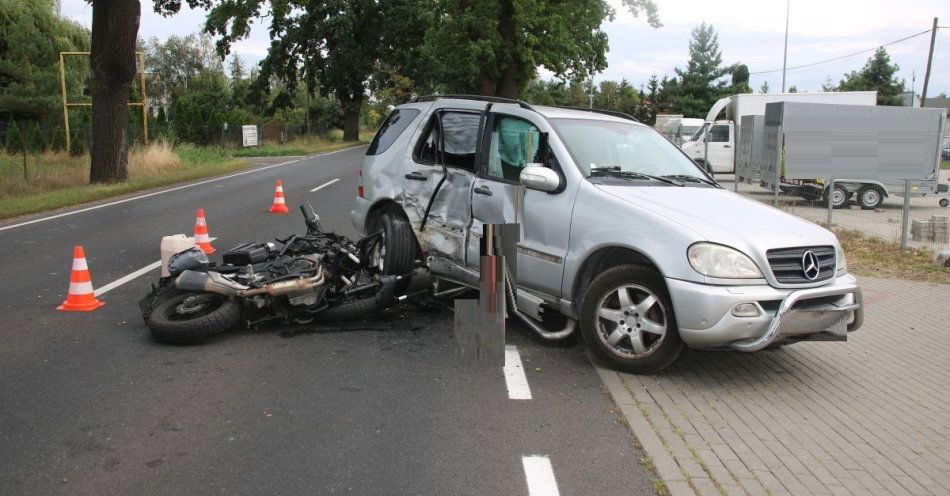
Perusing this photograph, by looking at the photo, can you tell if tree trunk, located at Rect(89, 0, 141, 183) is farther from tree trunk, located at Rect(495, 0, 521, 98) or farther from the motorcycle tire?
tree trunk, located at Rect(495, 0, 521, 98)

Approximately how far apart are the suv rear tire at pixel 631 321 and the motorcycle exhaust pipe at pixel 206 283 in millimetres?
2742

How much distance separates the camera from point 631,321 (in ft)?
17.5

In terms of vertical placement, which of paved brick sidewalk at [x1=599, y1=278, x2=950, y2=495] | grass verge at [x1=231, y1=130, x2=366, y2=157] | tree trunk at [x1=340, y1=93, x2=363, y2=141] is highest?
tree trunk at [x1=340, y1=93, x2=363, y2=141]

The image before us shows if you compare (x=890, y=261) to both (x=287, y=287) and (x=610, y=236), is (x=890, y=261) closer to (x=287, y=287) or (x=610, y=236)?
(x=610, y=236)

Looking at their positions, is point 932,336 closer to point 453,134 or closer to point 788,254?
point 788,254

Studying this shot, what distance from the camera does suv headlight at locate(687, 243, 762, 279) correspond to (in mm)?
4953

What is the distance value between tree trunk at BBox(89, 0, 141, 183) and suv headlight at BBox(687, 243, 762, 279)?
749 inches

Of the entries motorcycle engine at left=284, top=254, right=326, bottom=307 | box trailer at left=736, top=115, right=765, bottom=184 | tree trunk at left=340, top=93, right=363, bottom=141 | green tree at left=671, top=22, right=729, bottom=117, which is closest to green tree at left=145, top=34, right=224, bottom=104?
tree trunk at left=340, top=93, right=363, bottom=141

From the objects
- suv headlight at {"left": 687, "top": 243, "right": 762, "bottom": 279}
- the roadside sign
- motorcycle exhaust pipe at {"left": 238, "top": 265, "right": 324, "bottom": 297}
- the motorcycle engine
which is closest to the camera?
suv headlight at {"left": 687, "top": 243, "right": 762, "bottom": 279}

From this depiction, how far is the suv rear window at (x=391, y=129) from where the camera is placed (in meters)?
7.79

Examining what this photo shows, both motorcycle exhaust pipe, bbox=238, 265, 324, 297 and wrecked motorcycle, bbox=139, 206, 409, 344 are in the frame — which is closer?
wrecked motorcycle, bbox=139, 206, 409, 344

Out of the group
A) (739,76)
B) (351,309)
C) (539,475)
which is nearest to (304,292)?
(351,309)

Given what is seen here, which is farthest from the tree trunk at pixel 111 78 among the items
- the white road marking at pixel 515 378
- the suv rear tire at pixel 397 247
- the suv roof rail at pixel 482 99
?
the white road marking at pixel 515 378

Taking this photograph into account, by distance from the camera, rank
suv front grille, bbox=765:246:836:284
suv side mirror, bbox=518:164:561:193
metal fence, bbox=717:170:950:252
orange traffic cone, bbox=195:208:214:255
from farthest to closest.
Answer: metal fence, bbox=717:170:950:252, orange traffic cone, bbox=195:208:214:255, suv side mirror, bbox=518:164:561:193, suv front grille, bbox=765:246:836:284
